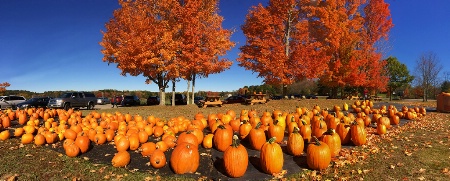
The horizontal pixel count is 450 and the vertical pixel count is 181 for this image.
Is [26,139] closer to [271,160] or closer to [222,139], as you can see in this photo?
[222,139]

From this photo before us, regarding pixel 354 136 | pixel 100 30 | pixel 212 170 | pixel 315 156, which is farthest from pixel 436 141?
pixel 100 30

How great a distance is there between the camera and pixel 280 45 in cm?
2258

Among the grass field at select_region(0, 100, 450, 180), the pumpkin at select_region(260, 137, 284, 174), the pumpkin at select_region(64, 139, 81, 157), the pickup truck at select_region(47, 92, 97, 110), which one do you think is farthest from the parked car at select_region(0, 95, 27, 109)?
the pumpkin at select_region(260, 137, 284, 174)

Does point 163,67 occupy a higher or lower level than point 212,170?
higher

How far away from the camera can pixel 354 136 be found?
7.96m

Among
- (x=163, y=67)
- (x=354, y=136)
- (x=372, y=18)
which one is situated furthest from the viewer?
(x=372, y=18)

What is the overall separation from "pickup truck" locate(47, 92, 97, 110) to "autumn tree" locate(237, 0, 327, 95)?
51.1 ft

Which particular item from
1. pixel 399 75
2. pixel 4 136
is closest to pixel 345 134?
pixel 4 136

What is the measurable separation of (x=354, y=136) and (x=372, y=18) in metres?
24.4

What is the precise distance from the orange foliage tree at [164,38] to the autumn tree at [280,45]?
82.2 inches

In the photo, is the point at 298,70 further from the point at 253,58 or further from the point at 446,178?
the point at 446,178

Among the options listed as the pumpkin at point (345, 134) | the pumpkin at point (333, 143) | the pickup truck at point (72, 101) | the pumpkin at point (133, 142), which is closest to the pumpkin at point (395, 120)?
the pumpkin at point (345, 134)

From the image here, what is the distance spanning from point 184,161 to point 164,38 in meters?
15.3

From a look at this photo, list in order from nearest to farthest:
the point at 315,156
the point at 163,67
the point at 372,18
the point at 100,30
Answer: the point at 315,156 < the point at 163,67 < the point at 100,30 < the point at 372,18
